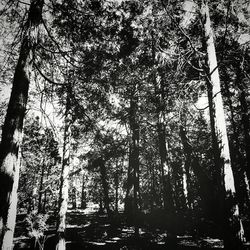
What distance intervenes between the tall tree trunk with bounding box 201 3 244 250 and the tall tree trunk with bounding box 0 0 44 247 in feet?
18.9

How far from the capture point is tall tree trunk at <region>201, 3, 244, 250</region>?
5508mm

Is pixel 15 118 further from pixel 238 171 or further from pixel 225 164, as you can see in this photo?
pixel 238 171

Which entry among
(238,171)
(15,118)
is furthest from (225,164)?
(238,171)

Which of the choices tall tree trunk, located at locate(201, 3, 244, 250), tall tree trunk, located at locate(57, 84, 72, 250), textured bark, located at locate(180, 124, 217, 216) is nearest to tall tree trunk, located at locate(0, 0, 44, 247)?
tall tree trunk, located at locate(57, 84, 72, 250)

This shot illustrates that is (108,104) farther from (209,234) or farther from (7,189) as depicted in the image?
(209,234)

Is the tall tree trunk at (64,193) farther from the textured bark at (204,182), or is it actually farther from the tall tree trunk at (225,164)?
the textured bark at (204,182)

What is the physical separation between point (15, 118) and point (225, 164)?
611cm

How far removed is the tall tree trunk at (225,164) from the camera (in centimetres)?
551

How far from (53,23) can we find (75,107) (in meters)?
2.93

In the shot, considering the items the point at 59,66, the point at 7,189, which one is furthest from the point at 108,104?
the point at 7,189

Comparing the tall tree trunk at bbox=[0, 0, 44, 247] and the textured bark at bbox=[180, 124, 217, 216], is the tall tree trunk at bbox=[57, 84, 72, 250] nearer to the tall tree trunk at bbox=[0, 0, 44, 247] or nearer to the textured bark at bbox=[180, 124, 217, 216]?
the tall tree trunk at bbox=[0, 0, 44, 247]

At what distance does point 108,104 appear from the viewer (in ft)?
25.7

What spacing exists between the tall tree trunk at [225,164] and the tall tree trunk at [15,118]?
5.75m

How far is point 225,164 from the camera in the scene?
5.96 m
